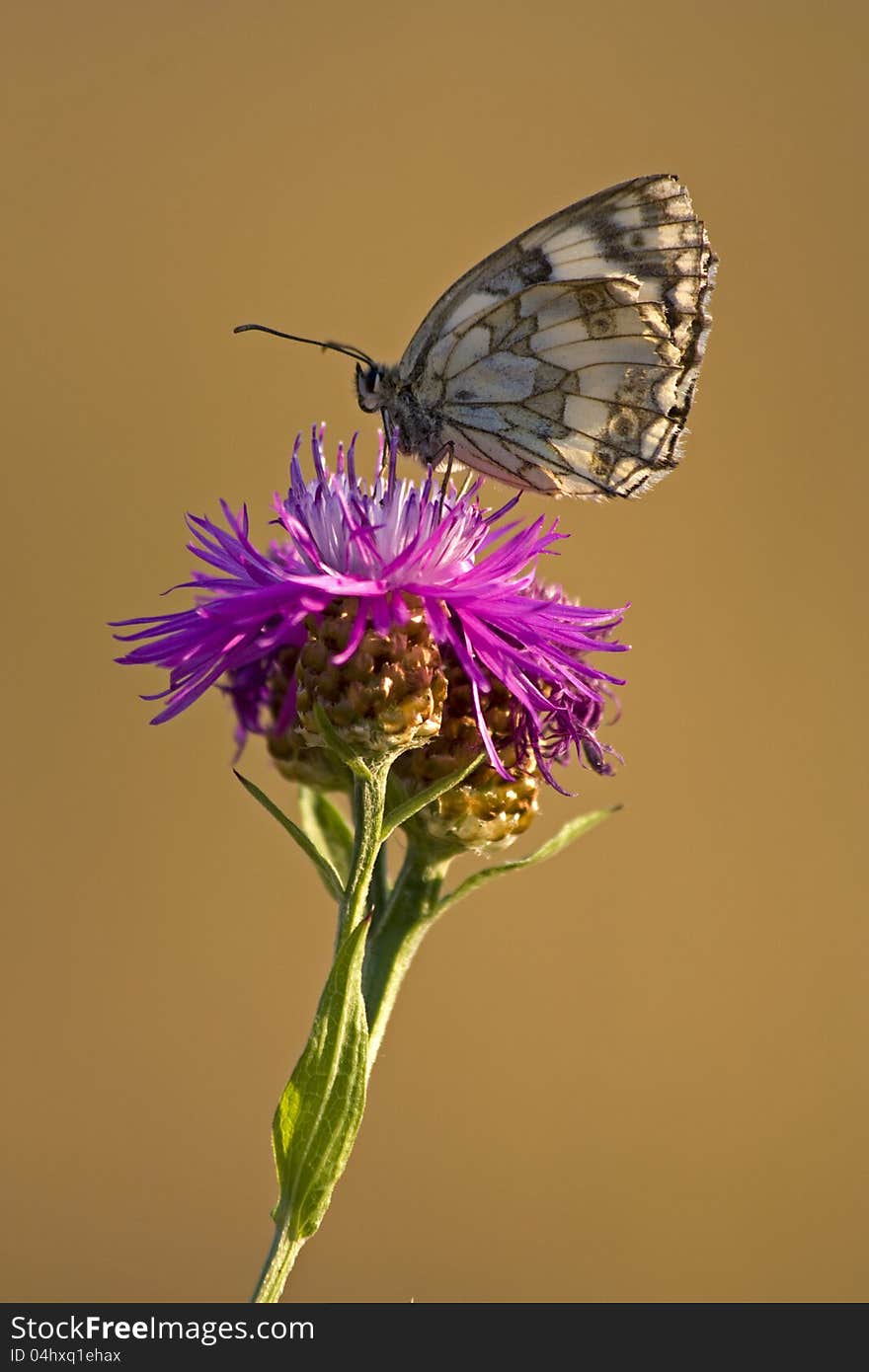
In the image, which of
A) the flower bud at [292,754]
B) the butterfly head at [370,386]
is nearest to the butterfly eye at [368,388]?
the butterfly head at [370,386]

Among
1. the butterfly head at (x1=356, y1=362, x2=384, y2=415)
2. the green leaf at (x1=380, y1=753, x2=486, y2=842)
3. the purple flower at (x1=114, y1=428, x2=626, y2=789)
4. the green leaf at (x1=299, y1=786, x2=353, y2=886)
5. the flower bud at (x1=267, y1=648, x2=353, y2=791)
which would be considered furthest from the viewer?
the butterfly head at (x1=356, y1=362, x2=384, y2=415)

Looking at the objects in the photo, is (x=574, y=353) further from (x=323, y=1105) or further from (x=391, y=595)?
(x=323, y=1105)

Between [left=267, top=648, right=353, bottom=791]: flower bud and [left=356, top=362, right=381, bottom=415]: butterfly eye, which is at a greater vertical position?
[left=356, top=362, right=381, bottom=415]: butterfly eye

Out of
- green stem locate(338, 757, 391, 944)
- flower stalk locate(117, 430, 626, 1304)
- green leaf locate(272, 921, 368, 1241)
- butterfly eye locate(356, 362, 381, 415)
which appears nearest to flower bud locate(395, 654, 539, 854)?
flower stalk locate(117, 430, 626, 1304)

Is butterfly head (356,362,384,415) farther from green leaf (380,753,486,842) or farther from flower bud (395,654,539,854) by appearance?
green leaf (380,753,486,842)

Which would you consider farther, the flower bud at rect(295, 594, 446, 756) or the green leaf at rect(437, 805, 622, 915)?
the green leaf at rect(437, 805, 622, 915)

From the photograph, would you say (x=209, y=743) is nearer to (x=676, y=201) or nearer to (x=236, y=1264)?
(x=236, y=1264)

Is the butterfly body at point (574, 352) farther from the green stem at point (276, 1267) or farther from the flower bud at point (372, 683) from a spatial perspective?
the green stem at point (276, 1267)
